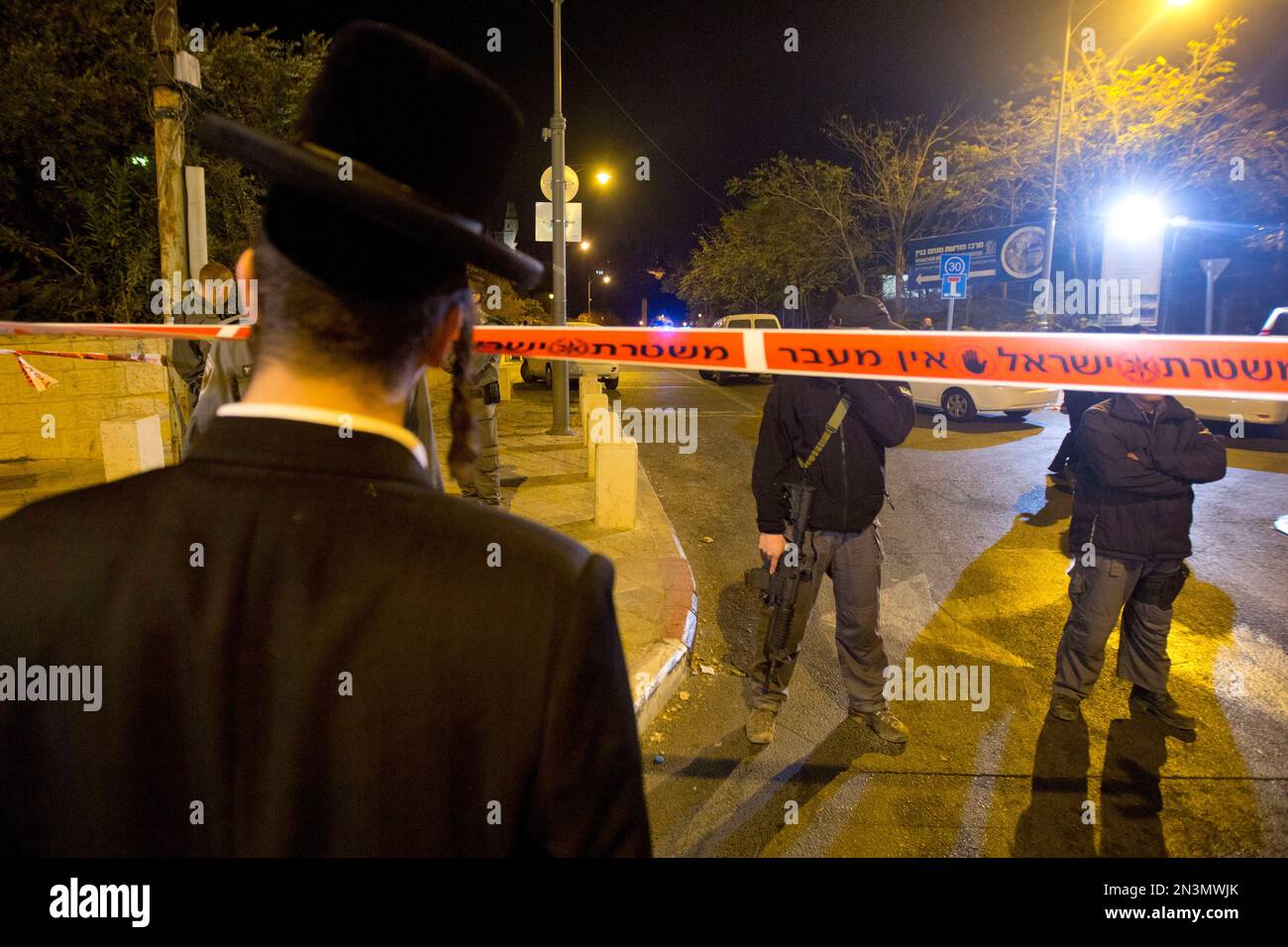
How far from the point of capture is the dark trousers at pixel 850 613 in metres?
3.73

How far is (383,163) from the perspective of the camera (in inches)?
38.4

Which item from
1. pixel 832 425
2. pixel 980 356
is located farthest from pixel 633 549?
pixel 980 356

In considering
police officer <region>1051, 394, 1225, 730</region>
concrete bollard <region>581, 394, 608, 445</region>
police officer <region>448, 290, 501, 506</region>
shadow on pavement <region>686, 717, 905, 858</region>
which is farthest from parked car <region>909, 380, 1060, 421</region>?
shadow on pavement <region>686, 717, 905, 858</region>

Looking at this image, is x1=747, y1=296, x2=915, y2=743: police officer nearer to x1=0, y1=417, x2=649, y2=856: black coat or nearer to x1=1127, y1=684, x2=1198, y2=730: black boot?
x1=1127, y1=684, x2=1198, y2=730: black boot

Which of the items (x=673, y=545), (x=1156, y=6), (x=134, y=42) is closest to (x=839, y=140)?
(x=1156, y=6)

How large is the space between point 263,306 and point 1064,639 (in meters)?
4.19

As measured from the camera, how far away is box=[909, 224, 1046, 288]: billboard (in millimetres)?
26406

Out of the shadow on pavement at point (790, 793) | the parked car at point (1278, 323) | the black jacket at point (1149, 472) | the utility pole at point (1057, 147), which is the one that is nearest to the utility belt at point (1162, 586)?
the black jacket at point (1149, 472)

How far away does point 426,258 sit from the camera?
0.98 m

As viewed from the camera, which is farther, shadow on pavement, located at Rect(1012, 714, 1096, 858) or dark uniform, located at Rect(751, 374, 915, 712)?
dark uniform, located at Rect(751, 374, 915, 712)

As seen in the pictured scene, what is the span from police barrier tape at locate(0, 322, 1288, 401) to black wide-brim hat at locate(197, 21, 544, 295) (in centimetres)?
198

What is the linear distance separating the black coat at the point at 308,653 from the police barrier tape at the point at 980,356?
219cm

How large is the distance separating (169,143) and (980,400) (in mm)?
12042
